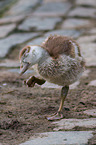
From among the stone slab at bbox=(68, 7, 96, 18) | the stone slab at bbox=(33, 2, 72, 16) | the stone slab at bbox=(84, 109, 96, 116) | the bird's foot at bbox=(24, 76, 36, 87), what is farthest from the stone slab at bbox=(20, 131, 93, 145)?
the stone slab at bbox=(33, 2, 72, 16)

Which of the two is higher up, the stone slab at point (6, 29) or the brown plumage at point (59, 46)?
the brown plumage at point (59, 46)

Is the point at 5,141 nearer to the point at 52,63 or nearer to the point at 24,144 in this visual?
the point at 24,144

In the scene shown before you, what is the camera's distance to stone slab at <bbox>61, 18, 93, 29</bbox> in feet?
28.1

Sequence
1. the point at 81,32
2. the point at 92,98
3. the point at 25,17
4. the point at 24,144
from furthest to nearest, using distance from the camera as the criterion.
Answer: the point at 25,17
the point at 81,32
the point at 92,98
the point at 24,144

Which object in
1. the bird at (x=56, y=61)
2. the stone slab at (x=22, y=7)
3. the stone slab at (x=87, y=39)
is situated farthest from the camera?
the stone slab at (x=22, y=7)

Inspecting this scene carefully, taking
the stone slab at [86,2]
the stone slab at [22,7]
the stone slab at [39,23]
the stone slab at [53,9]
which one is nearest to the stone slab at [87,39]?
the stone slab at [39,23]

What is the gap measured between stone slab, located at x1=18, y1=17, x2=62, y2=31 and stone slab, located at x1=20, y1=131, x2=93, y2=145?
5620 mm

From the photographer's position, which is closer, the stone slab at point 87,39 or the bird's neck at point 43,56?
the bird's neck at point 43,56

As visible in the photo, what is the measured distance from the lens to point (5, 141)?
2887mm

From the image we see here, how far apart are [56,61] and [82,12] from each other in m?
6.85

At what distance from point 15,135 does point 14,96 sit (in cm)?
129

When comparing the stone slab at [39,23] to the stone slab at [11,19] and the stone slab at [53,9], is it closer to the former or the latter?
the stone slab at [11,19]

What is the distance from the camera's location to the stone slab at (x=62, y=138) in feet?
9.18

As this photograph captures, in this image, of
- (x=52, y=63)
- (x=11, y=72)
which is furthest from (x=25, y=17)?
(x=52, y=63)
